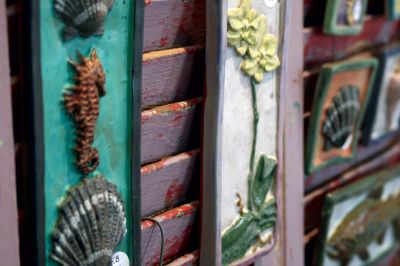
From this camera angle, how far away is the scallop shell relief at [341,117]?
4.09ft

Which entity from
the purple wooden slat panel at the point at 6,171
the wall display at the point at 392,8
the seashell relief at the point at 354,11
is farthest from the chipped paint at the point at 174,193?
the wall display at the point at 392,8

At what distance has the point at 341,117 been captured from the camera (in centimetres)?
127

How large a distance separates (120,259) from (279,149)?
31 cm

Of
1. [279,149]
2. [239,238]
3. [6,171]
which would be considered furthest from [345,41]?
[6,171]

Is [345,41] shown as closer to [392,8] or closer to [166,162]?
[392,8]

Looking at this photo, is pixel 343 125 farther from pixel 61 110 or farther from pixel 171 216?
pixel 61 110

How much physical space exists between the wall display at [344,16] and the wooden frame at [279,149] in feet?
0.35

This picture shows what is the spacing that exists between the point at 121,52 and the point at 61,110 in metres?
0.10

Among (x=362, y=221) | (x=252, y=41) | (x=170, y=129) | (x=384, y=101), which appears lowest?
(x=362, y=221)

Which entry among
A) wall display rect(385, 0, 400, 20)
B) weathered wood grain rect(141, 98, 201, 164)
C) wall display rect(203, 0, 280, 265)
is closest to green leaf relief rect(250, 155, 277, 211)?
wall display rect(203, 0, 280, 265)

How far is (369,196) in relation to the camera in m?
1.41

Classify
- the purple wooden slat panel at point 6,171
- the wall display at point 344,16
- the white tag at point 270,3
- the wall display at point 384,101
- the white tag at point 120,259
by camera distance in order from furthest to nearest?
the wall display at point 384,101, the wall display at point 344,16, the white tag at point 270,3, the white tag at point 120,259, the purple wooden slat panel at point 6,171

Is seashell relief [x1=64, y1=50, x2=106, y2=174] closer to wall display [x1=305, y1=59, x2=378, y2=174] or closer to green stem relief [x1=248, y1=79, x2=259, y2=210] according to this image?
green stem relief [x1=248, y1=79, x2=259, y2=210]

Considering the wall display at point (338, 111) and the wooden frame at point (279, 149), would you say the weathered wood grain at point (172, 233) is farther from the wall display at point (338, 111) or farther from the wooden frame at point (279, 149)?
the wall display at point (338, 111)
